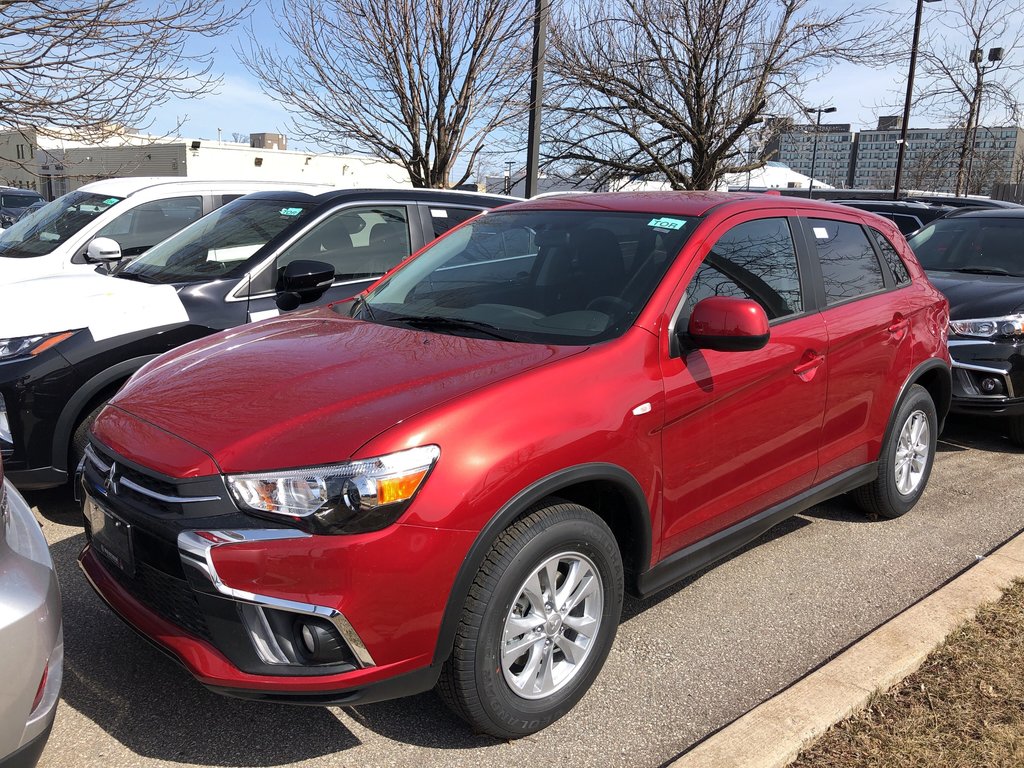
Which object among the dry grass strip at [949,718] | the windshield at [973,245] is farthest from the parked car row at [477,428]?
the windshield at [973,245]

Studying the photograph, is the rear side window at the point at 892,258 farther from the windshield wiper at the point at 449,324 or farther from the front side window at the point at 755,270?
the windshield wiper at the point at 449,324

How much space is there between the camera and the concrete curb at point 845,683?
9.04 feet

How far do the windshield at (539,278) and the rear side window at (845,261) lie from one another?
1018 millimetres

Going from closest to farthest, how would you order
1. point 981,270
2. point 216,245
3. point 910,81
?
point 216,245, point 981,270, point 910,81

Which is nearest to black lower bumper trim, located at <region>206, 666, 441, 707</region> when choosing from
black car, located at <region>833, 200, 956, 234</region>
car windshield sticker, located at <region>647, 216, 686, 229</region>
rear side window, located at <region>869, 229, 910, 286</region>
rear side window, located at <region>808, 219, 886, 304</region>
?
car windshield sticker, located at <region>647, 216, 686, 229</region>

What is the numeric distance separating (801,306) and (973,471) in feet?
9.64

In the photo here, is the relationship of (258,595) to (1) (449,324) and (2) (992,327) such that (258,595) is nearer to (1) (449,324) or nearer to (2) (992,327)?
(1) (449,324)

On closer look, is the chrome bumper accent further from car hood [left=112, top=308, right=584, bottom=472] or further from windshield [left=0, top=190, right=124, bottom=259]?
windshield [left=0, top=190, right=124, bottom=259]

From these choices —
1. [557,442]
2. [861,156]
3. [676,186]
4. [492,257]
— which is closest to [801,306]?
[492,257]

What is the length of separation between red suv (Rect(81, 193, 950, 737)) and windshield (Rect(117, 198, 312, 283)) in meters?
1.52

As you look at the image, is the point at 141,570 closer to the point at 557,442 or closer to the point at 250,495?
the point at 250,495

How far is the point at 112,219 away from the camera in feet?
23.1

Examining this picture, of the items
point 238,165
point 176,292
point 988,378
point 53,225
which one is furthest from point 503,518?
point 238,165

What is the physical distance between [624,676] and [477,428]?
1.31 metres
